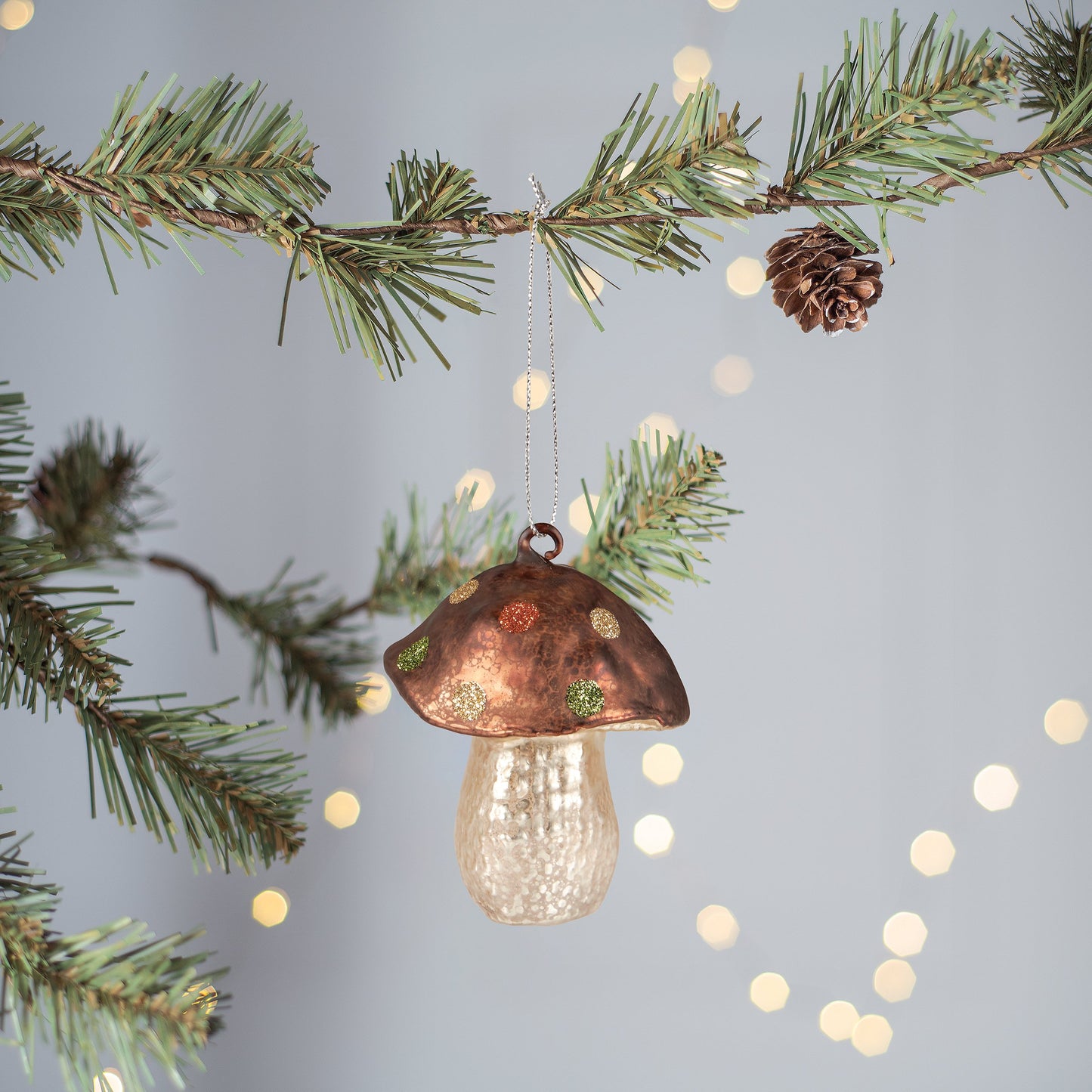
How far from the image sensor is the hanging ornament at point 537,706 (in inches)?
13.1

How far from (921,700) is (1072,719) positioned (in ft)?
0.43

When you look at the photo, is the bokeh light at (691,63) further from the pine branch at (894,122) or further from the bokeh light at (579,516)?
the pine branch at (894,122)

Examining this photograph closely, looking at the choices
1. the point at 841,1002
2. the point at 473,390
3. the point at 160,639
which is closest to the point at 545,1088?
the point at 841,1002

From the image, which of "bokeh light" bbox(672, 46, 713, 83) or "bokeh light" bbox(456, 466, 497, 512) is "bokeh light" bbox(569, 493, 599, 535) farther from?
"bokeh light" bbox(672, 46, 713, 83)

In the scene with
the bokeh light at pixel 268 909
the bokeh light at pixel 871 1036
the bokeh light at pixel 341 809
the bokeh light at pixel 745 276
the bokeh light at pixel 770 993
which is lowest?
the bokeh light at pixel 871 1036

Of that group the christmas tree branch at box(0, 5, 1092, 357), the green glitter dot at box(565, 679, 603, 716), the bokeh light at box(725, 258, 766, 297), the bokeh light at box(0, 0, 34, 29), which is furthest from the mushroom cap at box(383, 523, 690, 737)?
the bokeh light at box(0, 0, 34, 29)

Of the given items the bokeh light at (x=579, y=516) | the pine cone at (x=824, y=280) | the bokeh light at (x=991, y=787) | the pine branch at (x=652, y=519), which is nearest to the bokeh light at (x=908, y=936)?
the bokeh light at (x=991, y=787)

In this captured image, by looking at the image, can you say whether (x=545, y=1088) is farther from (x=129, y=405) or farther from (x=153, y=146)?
(x=153, y=146)

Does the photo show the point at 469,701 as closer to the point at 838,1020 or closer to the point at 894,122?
the point at 894,122

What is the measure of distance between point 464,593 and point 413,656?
0.10ft

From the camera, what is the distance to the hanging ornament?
33cm

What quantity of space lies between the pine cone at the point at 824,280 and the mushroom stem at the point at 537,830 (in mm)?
186

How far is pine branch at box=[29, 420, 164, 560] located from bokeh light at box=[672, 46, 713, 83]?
23.0 inches

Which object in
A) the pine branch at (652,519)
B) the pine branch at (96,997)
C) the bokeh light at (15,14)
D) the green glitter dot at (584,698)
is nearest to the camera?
the pine branch at (96,997)
